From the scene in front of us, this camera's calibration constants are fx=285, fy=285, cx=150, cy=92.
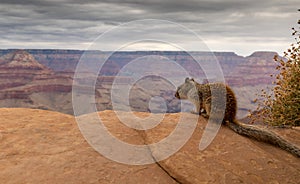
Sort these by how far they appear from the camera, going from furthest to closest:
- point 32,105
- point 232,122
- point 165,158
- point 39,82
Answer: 1. point 39,82
2. point 32,105
3. point 232,122
4. point 165,158

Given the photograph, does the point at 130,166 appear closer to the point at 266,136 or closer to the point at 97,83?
the point at 266,136

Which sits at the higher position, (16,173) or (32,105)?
(16,173)

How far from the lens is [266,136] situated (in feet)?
20.4

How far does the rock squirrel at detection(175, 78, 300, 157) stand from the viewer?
6.18 meters

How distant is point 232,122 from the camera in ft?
22.4

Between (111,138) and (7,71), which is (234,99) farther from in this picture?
(7,71)

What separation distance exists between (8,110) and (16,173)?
149 inches

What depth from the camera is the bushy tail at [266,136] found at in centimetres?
593

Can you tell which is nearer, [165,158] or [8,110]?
[165,158]

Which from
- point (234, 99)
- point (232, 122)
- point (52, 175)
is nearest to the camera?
point (52, 175)

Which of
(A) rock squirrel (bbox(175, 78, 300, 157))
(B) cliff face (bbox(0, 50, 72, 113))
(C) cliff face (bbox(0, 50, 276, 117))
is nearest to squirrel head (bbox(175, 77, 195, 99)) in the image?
(A) rock squirrel (bbox(175, 78, 300, 157))

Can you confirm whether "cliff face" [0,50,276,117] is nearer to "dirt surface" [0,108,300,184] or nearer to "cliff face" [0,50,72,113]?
"cliff face" [0,50,72,113]

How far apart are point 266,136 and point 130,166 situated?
3.22m

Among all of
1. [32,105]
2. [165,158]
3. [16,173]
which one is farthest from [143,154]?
[32,105]
